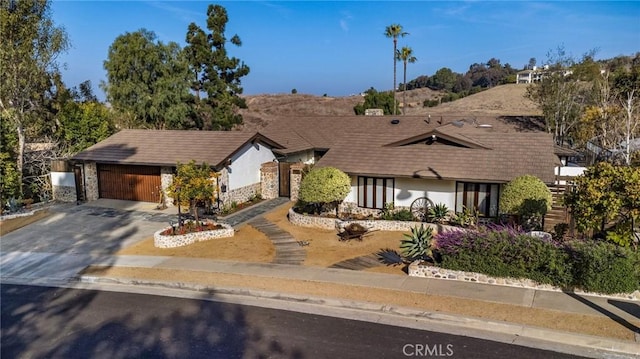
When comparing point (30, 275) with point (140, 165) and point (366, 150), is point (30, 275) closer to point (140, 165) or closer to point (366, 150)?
point (140, 165)

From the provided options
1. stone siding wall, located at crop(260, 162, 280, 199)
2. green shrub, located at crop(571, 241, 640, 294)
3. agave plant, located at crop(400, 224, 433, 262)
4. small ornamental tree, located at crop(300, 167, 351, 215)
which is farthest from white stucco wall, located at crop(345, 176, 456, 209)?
green shrub, located at crop(571, 241, 640, 294)

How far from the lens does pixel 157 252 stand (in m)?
18.2

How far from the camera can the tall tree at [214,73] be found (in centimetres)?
4209

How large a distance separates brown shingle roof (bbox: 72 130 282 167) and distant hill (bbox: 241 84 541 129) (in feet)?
150

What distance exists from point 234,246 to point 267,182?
990 cm

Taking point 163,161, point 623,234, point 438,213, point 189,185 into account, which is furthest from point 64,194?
point 623,234

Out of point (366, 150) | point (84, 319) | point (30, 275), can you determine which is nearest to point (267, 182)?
point (366, 150)

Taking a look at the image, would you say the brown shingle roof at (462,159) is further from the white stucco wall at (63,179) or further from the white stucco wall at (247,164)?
the white stucco wall at (63,179)

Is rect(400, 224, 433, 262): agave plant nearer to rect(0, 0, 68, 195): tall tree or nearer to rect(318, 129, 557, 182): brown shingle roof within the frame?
rect(318, 129, 557, 182): brown shingle roof

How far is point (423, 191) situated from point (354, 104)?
73395mm

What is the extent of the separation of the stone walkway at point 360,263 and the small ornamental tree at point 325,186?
16.2 feet

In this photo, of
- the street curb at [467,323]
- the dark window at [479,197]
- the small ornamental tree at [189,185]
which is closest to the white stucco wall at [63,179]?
the small ornamental tree at [189,185]

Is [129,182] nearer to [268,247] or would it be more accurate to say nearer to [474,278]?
[268,247]

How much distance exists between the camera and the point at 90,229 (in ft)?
72.3
